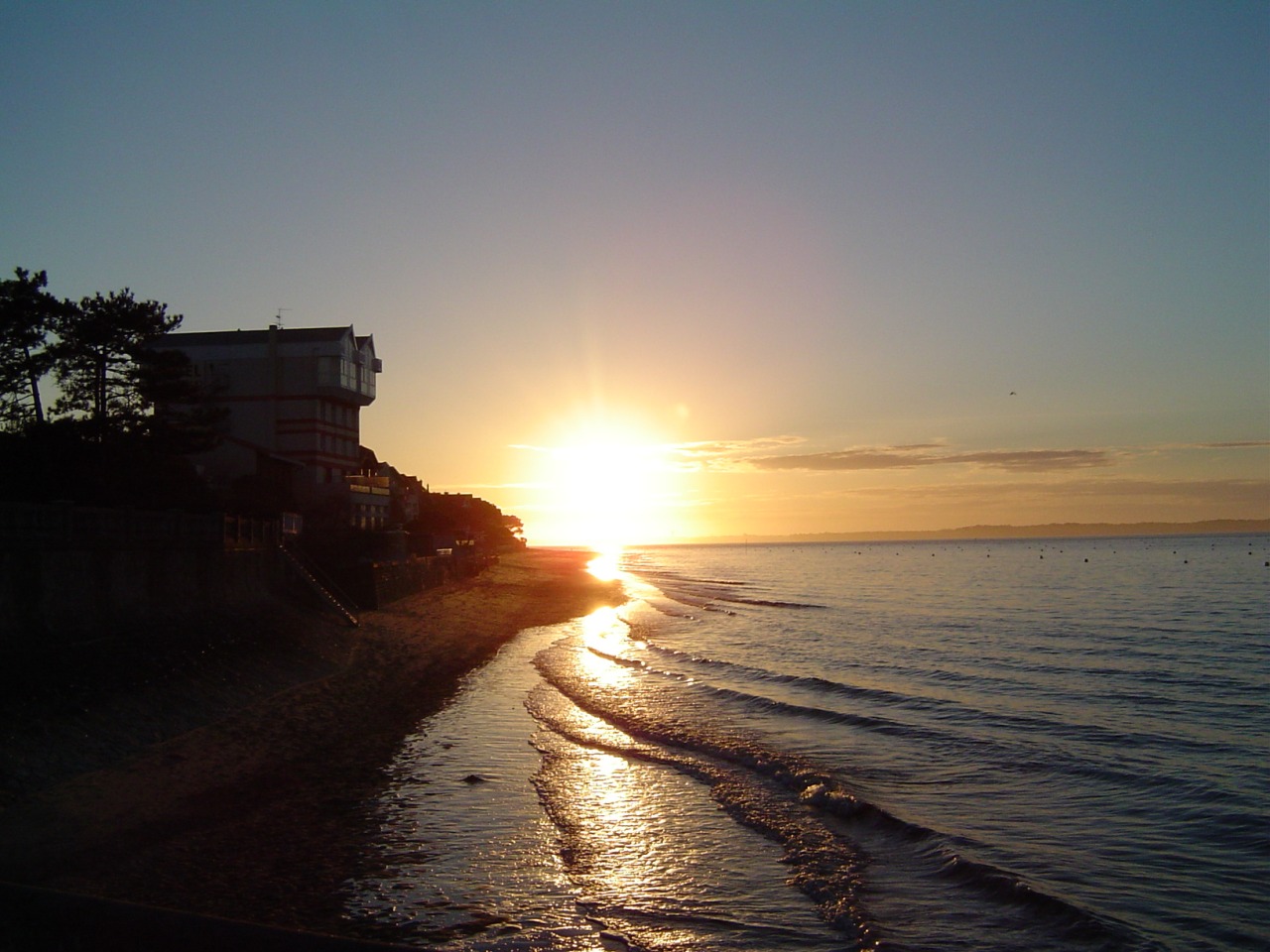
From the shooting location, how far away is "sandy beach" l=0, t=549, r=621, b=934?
1001cm

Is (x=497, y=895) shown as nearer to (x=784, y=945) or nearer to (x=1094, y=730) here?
(x=784, y=945)

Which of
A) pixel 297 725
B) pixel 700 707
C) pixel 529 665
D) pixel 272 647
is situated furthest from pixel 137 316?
pixel 700 707

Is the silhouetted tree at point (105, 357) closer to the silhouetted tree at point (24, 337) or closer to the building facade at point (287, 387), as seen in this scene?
the silhouetted tree at point (24, 337)

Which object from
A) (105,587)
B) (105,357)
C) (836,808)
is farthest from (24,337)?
(836,808)

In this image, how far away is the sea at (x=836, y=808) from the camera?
387 inches

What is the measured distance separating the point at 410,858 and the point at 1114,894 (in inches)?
330

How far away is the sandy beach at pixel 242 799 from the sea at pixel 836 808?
69cm

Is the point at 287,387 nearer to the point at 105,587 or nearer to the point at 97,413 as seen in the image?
the point at 97,413

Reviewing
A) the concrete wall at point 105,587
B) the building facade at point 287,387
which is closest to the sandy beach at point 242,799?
the concrete wall at point 105,587

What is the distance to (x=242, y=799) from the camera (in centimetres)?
1355

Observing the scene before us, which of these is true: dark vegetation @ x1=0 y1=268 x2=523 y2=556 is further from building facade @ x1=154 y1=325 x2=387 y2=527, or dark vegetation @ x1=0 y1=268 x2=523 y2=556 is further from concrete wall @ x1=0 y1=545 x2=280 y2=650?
building facade @ x1=154 y1=325 x2=387 y2=527

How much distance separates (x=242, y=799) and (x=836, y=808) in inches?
348

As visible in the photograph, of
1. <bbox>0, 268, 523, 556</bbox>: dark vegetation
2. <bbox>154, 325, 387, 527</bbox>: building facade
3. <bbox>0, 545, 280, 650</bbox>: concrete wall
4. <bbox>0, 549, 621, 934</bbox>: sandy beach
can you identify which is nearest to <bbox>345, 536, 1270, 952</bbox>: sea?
<bbox>0, 549, 621, 934</bbox>: sandy beach

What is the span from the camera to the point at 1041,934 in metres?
9.69
